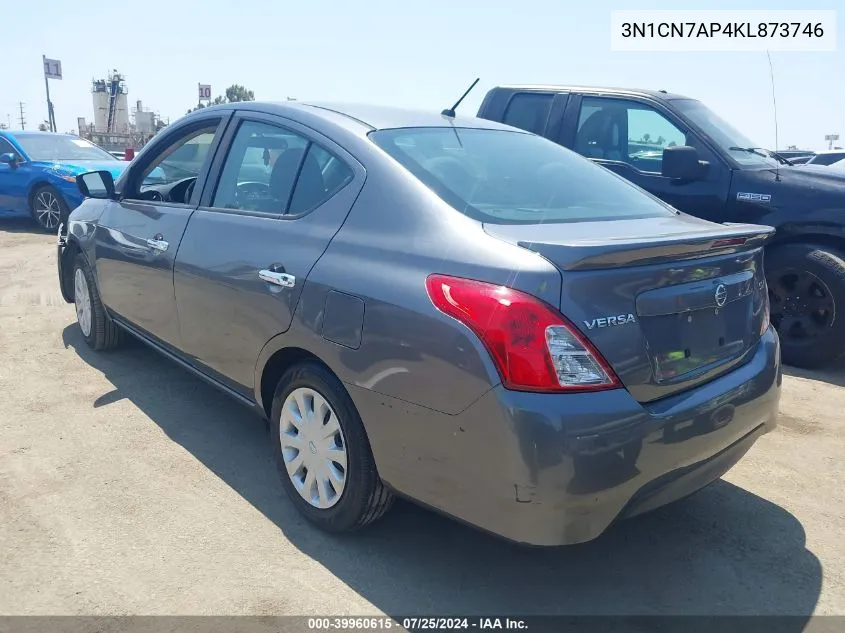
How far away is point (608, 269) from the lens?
7.27 feet

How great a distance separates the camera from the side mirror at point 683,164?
5.21 m

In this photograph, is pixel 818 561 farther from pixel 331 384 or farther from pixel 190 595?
pixel 190 595

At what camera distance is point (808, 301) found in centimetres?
521

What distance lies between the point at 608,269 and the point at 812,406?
9.75ft

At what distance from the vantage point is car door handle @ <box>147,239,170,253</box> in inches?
149

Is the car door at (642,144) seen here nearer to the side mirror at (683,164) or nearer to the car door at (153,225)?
the side mirror at (683,164)

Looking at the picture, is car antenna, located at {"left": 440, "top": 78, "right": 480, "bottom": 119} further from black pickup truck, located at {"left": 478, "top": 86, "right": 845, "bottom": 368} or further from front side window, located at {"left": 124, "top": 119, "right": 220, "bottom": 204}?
black pickup truck, located at {"left": 478, "top": 86, "right": 845, "bottom": 368}

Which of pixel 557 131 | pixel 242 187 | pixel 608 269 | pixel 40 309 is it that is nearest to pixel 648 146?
pixel 557 131

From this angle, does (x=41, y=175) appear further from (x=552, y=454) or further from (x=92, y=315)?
(x=552, y=454)

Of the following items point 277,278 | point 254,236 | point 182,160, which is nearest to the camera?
point 277,278

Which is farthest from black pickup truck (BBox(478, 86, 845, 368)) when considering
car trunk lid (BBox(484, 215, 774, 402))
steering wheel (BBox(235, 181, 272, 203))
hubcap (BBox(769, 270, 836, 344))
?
steering wheel (BBox(235, 181, 272, 203))

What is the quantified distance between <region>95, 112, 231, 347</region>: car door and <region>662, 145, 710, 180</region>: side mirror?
3.20m

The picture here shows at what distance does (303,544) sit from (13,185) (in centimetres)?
1020

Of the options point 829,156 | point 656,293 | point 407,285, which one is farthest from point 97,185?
point 829,156
